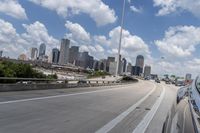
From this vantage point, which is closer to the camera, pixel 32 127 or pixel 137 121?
pixel 32 127

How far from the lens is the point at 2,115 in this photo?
1005cm

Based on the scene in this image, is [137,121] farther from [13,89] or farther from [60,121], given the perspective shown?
[13,89]

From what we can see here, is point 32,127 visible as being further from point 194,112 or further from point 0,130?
point 194,112

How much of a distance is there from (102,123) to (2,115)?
2.94 m

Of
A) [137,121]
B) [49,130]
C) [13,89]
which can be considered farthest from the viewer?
[13,89]

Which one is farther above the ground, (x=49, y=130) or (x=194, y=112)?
(x=194, y=112)

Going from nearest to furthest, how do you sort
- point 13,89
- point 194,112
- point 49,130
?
point 194,112 → point 49,130 → point 13,89

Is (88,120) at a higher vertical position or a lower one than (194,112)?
lower

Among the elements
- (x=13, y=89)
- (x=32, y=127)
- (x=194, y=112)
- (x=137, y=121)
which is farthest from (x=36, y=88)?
(x=194, y=112)

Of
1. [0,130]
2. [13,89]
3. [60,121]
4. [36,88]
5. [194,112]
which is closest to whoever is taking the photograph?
[194,112]

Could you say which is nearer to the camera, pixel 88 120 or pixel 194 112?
pixel 194 112

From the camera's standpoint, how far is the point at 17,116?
10.1m

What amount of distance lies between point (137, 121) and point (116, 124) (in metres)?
1.45

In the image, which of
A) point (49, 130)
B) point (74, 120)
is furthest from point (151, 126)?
point (49, 130)
